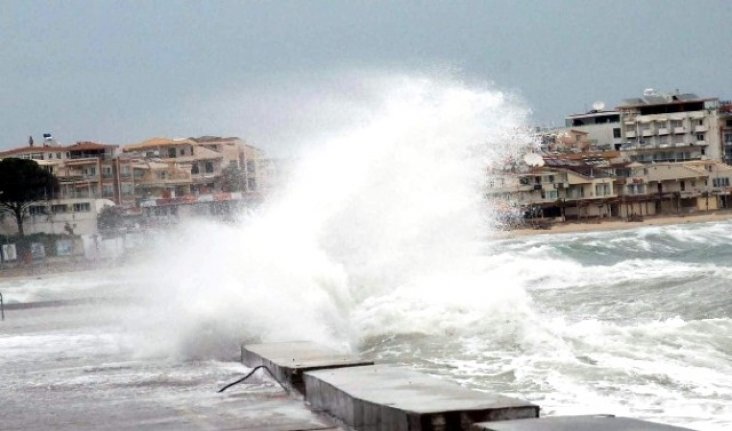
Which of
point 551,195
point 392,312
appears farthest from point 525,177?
point 392,312

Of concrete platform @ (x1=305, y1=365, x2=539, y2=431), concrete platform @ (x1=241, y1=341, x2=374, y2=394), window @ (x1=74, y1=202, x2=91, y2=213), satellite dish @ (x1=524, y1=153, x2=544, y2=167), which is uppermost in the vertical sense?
satellite dish @ (x1=524, y1=153, x2=544, y2=167)

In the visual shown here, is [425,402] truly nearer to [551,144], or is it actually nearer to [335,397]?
[335,397]

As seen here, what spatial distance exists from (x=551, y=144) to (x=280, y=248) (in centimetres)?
9064

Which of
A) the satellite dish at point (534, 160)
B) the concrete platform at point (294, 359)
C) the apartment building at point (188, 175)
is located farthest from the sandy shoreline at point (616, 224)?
the concrete platform at point (294, 359)

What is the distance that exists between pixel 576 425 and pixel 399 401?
130 cm

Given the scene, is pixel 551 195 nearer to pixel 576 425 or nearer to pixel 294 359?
pixel 294 359

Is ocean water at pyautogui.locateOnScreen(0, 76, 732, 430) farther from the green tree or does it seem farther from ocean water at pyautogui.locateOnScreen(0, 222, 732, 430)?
the green tree

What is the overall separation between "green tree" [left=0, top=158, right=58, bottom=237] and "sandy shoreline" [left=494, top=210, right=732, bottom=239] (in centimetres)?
2736

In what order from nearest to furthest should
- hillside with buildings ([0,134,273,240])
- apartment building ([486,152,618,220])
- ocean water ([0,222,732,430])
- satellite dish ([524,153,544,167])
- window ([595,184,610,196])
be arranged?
ocean water ([0,222,732,430]) < hillside with buildings ([0,134,273,240]) < satellite dish ([524,153,544,167]) < apartment building ([486,152,618,220]) < window ([595,184,610,196])

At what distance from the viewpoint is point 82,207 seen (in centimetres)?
8488

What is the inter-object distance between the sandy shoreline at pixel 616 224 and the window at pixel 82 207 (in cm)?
2509

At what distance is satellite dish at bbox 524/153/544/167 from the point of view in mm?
86312

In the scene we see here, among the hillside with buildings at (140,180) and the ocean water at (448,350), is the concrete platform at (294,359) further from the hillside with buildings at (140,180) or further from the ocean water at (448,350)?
the hillside with buildings at (140,180)

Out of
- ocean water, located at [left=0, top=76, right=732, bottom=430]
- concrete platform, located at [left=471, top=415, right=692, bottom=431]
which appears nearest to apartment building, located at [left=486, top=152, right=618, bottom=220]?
ocean water, located at [left=0, top=76, right=732, bottom=430]
